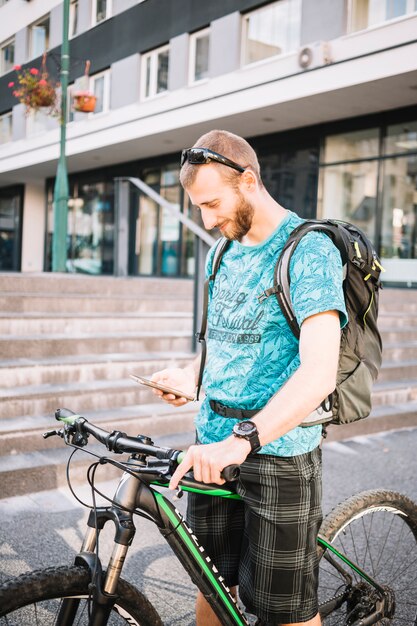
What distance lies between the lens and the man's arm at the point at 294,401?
1521 millimetres

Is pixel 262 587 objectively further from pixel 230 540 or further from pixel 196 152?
pixel 196 152

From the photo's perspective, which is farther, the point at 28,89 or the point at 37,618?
the point at 28,89

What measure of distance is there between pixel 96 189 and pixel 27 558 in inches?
741

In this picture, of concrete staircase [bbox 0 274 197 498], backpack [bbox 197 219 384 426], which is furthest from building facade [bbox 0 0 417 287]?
backpack [bbox 197 219 384 426]

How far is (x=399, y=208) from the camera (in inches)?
522

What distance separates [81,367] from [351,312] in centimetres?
392

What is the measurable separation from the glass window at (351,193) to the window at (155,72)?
5.14 metres

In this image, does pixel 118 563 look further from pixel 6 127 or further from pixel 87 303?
pixel 6 127

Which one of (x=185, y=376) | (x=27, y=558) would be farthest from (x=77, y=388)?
(x=185, y=376)

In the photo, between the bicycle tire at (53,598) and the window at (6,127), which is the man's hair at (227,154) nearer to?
the bicycle tire at (53,598)

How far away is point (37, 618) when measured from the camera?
5.43ft

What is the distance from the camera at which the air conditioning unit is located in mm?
11891

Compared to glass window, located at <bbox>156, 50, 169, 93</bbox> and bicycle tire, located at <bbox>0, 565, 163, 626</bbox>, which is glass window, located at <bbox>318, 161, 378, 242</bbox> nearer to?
glass window, located at <bbox>156, 50, 169, 93</bbox>

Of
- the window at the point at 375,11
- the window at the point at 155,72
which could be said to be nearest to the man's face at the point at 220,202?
the window at the point at 375,11
